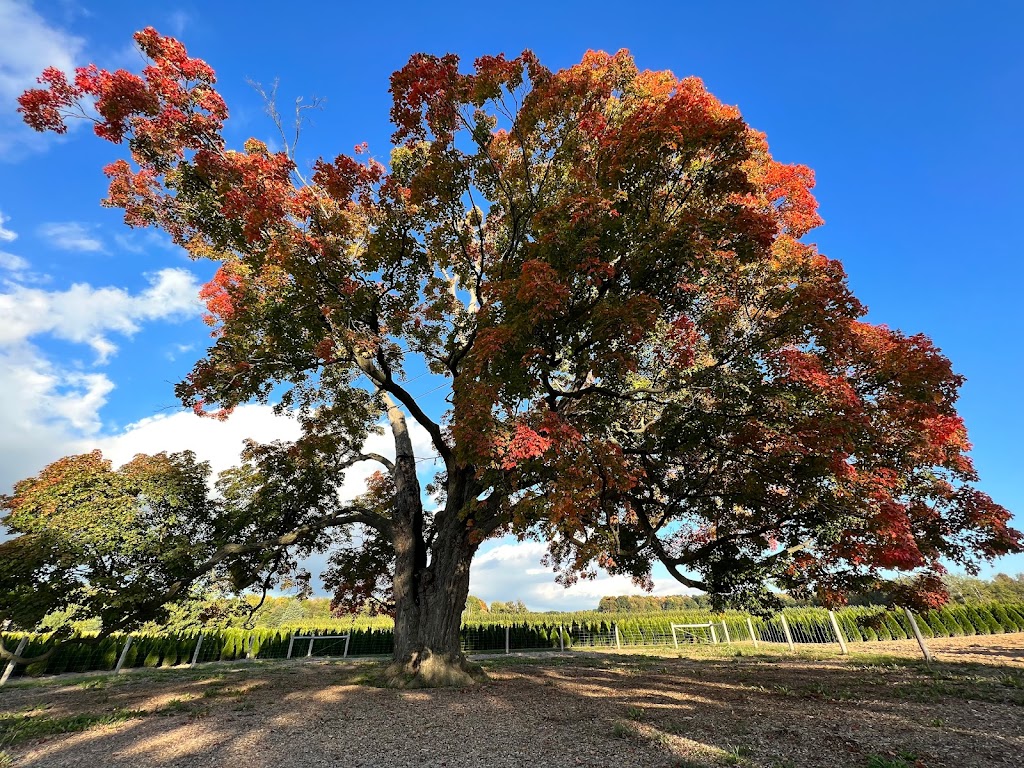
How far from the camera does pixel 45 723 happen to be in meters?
6.09

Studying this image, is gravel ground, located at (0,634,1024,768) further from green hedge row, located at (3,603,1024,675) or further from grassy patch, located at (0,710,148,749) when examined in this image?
green hedge row, located at (3,603,1024,675)

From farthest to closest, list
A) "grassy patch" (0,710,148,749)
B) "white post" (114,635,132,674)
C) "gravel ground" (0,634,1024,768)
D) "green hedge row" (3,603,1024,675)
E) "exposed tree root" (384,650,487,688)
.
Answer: "green hedge row" (3,603,1024,675), "white post" (114,635,132,674), "exposed tree root" (384,650,487,688), "grassy patch" (0,710,148,749), "gravel ground" (0,634,1024,768)

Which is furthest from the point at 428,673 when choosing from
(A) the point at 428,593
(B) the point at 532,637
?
(B) the point at 532,637

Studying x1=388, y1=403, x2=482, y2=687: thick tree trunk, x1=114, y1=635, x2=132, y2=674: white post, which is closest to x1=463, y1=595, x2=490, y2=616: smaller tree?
x1=114, y1=635, x2=132, y2=674: white post

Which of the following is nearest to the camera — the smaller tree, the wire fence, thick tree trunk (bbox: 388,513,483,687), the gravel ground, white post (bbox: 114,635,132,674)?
the gravel ground

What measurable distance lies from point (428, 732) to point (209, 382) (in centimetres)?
690

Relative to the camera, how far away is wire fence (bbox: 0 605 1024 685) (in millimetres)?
17938

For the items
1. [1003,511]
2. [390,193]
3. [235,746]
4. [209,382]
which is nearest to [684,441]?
[1003,511]

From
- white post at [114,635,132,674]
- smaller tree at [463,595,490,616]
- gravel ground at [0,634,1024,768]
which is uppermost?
smaller tree at [463,595,490,616]

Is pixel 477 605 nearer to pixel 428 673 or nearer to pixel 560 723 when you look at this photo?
pixel 428 673

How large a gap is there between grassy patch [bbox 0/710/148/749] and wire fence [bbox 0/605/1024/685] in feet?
46.6

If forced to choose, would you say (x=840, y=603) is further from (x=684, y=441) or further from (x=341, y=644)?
(x=341, y=644)

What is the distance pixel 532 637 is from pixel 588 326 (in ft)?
68.2

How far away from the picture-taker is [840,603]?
7266 mm
